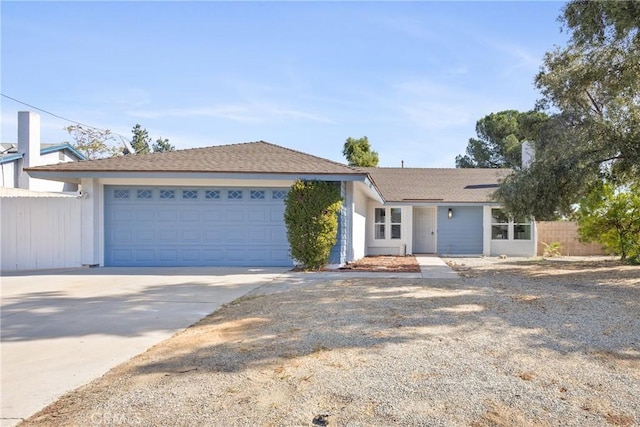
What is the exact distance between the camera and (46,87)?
20.1 metres

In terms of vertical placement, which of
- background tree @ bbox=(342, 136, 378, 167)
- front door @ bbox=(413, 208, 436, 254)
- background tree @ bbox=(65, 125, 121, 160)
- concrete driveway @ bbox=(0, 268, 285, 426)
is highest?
background tree @ bbox=(65, 125, 121, 160)

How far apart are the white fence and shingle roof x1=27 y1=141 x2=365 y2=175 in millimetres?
1105

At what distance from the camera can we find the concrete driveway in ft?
12.9

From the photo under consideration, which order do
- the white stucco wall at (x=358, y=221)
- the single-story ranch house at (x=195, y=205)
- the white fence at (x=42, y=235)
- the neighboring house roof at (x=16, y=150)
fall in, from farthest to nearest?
the neighboring house roof at (x=16, y=150) < the white stucco wall at (x=358, y=221) < the white fence at (x=42, y=235) < the single-story ranch house at (x=195, y=205)

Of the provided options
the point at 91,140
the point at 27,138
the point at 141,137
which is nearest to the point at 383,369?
the point at 27,138

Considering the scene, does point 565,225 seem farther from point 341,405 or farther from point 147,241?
point 341,405

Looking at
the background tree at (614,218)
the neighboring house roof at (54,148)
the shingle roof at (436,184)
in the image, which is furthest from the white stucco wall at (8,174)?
the background tree at (614,218)

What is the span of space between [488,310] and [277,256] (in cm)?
754

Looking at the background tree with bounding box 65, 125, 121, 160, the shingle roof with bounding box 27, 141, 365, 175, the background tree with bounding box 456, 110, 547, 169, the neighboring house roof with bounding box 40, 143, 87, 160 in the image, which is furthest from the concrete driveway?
the background tree with bounding box 456, 110, 547, 169

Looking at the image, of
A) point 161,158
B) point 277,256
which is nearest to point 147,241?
point 161,158

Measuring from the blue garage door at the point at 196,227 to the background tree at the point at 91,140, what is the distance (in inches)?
1018

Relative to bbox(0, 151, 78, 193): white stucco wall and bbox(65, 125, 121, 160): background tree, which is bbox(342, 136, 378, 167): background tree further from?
bbox(65, 125, 121, 160): background tree

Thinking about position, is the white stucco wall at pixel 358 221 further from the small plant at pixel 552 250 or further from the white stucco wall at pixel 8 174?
the white stucco wall at pixel 8 174

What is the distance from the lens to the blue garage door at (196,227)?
1330 cm
